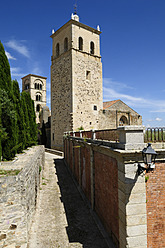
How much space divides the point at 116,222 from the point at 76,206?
402cm

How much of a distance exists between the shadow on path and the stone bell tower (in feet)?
37.8

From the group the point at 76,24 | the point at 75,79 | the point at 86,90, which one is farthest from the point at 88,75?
the point at 76,24

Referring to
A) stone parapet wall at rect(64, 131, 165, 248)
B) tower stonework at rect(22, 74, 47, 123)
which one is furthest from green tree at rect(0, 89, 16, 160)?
tower stonework at rect(22, 74, 47, 123)

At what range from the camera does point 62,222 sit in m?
7.45

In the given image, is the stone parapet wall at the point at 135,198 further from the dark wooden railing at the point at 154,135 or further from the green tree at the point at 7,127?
the green tree at the point at 7,127

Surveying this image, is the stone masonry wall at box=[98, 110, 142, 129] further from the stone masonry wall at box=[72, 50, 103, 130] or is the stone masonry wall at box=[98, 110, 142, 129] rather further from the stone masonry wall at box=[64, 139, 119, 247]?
the stone masonry wall at box=[64, 139, 119, 247]

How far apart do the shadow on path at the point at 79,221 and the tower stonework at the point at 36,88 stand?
36991mm

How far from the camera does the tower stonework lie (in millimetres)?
45906

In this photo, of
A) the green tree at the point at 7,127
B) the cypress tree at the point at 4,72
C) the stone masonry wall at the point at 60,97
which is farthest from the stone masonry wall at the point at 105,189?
the stone masonry wall at the point at 60,97

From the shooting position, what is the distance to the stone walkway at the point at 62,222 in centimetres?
605

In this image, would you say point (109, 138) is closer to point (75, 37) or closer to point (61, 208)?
point (61, 208)

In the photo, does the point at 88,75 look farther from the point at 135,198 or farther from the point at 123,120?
the point at 135,198

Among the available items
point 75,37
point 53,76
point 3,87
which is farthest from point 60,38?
point 3,87

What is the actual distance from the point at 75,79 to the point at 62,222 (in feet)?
57.8
